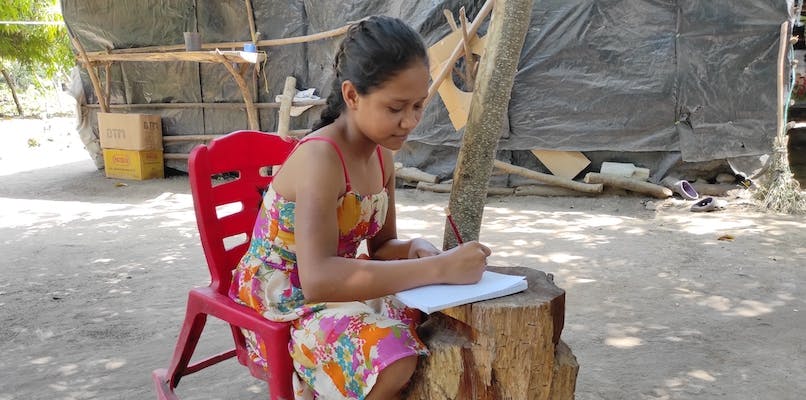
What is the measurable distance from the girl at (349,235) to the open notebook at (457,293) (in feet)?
0.07

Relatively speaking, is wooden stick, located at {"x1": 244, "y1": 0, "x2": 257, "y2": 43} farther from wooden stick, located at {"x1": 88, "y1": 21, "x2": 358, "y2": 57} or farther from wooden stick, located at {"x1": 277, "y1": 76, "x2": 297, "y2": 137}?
wooden stick, located at {"x1": 277, "y1": 76, "x2": 297, "y2": 137}

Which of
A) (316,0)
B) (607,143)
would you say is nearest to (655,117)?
(607,143)

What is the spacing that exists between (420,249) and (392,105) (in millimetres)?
452

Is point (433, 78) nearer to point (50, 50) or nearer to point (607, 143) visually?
point (607, 143)

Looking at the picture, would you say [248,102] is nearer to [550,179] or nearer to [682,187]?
[550,179]

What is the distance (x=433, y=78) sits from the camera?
6.38 m

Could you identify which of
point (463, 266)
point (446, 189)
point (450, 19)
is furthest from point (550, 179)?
Answer: point (463, 266)

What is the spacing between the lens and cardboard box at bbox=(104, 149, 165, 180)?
8.15 metres

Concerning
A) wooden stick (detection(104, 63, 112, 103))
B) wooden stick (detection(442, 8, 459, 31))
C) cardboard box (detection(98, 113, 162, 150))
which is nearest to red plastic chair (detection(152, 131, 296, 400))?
wooden stick (detection(442, 8, 459, 31))

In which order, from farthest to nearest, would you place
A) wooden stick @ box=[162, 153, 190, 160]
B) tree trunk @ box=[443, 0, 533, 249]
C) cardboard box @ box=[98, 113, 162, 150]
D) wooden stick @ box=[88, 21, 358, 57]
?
wooden stick @ box=[162, 153, 190, 160] → cardboard box @ box=[98, 113, 162, 150] → wooden stick @ box=[88, 21, 358, 57] → tree trunk @ box=[443, 0, 533, 249]

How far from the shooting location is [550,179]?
6.40 m

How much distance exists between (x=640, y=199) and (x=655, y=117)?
30.6 inches

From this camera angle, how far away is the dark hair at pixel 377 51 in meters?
1.46

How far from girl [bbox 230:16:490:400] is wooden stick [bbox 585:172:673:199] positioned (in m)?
4.92
